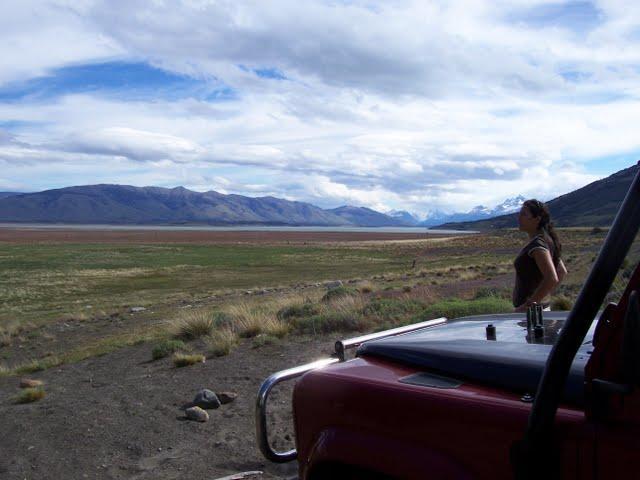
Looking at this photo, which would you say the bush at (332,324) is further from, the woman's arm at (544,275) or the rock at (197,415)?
the woman's arm at (544,275)

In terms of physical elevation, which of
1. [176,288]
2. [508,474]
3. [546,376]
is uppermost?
[546,376]

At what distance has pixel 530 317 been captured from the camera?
9.90 ft

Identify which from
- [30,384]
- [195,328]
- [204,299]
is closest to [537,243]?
[30,384]

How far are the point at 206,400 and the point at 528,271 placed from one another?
3950 mm

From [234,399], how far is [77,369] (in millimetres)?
4089

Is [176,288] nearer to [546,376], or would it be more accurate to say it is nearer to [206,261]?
[206,261]

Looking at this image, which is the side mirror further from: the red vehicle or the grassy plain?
the grassy plain

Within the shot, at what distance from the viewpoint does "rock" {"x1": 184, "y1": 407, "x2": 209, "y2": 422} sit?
22.8 feet

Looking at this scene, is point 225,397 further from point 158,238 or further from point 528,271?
point 158,238

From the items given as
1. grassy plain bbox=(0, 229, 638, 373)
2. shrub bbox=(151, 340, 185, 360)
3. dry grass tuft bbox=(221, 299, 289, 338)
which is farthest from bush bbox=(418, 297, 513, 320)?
shrub bbox=(151, 340, 185, 360)

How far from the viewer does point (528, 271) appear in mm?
5117

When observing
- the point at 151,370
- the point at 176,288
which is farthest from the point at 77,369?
the point at 176,288

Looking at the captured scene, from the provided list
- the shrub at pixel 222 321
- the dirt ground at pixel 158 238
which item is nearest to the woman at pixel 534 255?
the shrub at pixel 222 321

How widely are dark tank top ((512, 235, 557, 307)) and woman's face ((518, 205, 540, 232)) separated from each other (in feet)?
0.27
